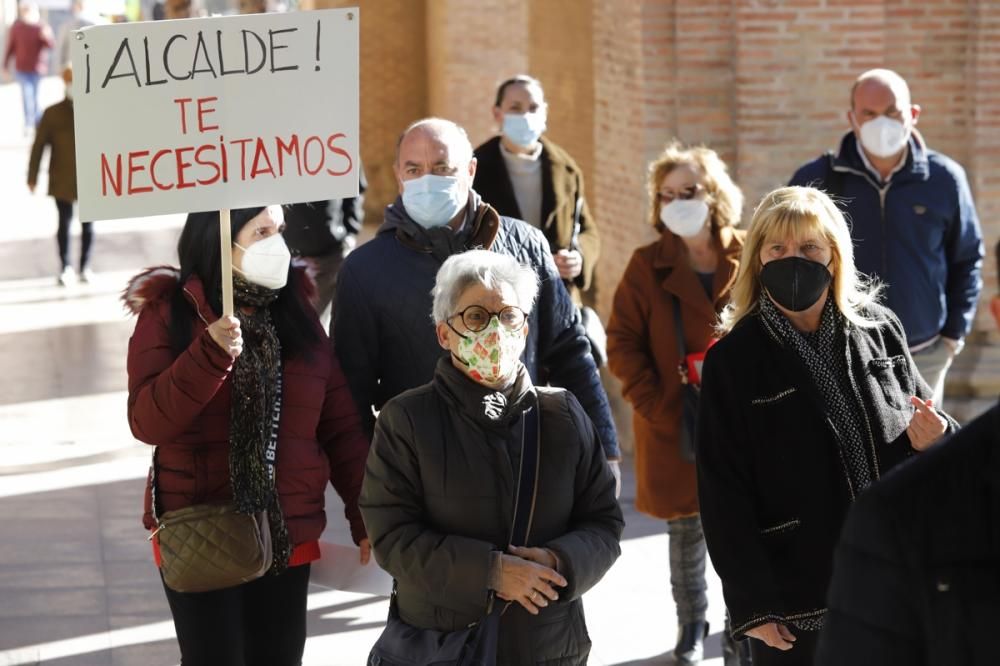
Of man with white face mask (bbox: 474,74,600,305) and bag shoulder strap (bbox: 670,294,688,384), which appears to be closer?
bag shoulder strap (bbox: 670,294,688,384)

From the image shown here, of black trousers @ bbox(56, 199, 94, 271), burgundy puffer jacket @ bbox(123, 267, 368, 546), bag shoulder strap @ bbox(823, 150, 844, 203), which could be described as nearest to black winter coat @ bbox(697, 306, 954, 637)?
burgundy puffer jacket @ bbox(123, 267, 368, 546)

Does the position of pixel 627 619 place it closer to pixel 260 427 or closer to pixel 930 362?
pixel 930 362

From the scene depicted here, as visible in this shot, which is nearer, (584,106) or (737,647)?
(737,647)

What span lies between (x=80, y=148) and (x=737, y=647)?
9.82 ft

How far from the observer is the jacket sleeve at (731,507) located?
441cm

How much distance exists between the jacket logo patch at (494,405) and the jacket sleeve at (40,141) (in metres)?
11.2

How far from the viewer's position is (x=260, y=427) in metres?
4.78

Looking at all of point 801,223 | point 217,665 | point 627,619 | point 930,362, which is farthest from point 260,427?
point 930,362

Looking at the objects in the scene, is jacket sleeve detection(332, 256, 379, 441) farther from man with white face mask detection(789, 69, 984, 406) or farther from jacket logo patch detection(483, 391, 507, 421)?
man with white face mask detection(789, 69, 984, 406)

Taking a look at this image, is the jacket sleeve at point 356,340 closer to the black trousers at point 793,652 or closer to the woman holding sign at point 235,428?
the woman holding sign at point 235,428

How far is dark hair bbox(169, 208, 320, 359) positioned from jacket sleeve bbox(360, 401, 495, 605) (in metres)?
0.74

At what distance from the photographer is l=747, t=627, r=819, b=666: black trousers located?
14.7 ft

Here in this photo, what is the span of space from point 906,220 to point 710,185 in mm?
1153

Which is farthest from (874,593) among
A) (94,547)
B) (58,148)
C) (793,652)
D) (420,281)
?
(58,148)
